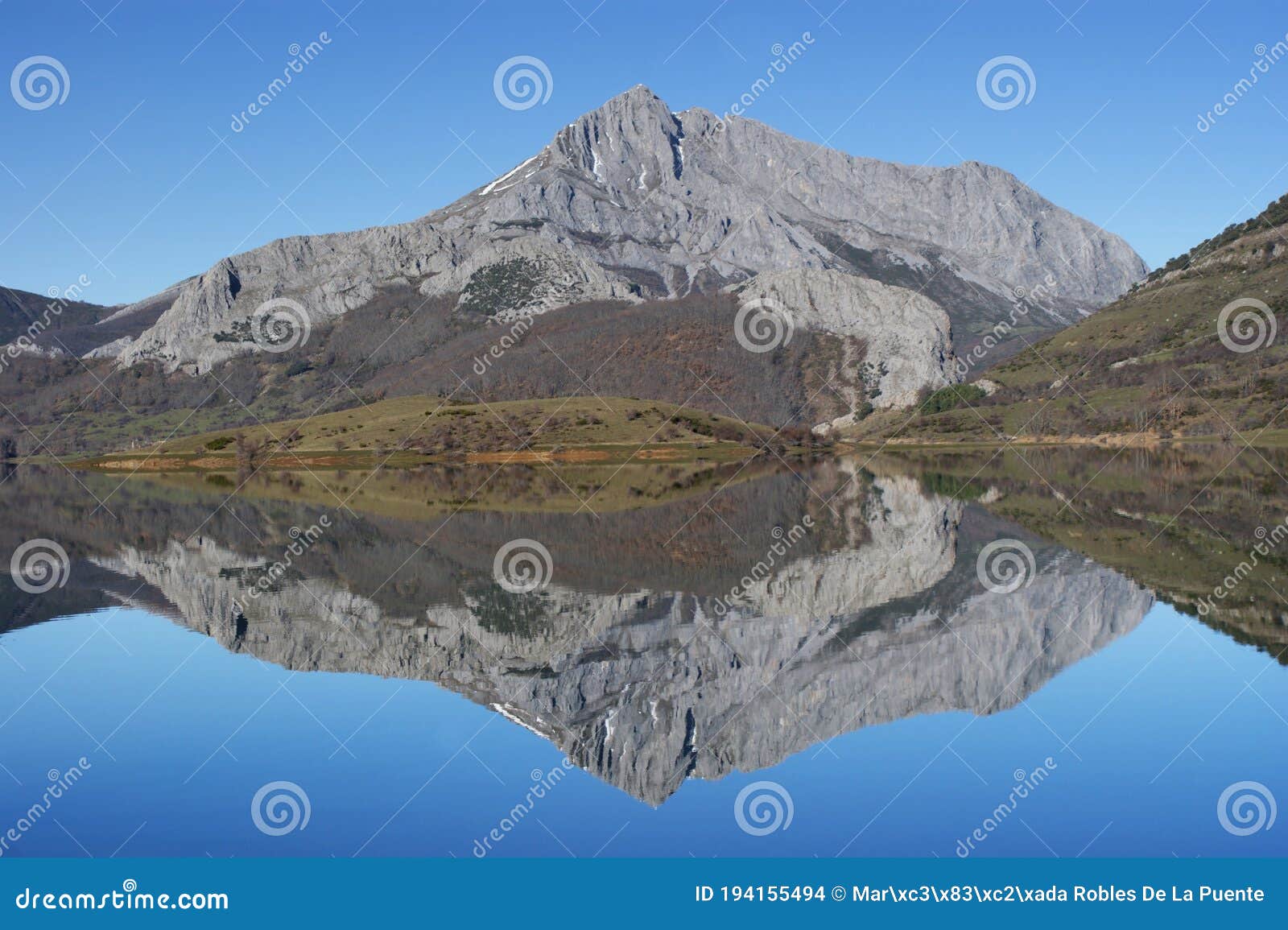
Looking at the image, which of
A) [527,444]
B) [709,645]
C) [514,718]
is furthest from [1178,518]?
[527,444]

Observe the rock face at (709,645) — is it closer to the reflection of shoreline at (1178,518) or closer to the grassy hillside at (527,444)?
the reflection of shoreline at (1178,518)

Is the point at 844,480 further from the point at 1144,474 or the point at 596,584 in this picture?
the point at 596,584

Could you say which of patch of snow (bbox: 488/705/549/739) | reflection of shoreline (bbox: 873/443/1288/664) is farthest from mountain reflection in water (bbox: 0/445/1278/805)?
reflection of shoreline (bbox: 873/443/1288/664)

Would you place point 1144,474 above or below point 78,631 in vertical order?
above

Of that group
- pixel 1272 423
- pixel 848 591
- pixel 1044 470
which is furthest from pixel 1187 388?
pixel 848 591

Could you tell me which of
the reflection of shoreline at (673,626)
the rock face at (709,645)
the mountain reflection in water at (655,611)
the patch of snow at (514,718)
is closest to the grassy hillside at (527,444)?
the mountain reflection in water at (655,611)

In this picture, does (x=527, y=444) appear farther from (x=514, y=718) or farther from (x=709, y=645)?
(x=514, y=718)
